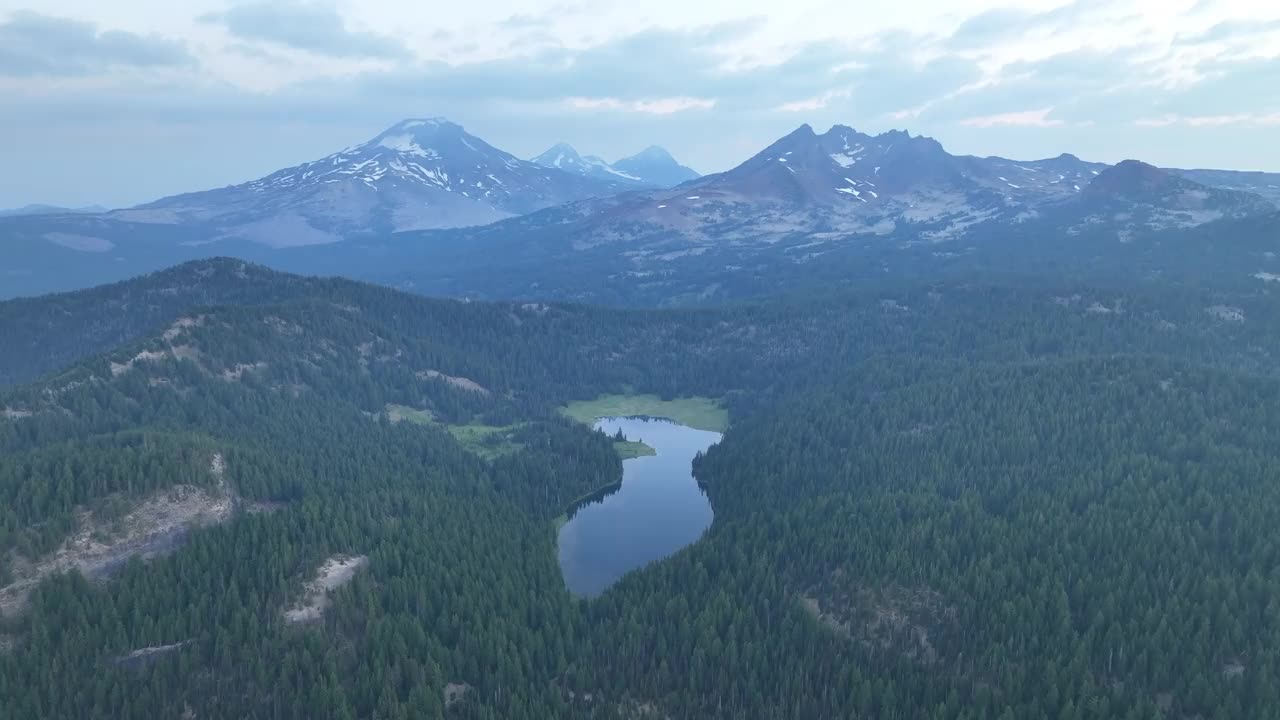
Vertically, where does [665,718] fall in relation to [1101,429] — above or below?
below

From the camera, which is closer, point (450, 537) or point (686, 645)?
point (686, 645)

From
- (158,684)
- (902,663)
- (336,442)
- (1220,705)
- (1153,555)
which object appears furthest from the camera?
(336,442)

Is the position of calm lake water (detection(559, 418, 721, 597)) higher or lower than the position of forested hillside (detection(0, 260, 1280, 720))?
lower

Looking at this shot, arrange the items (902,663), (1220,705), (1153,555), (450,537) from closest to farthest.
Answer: (1220,705)
(902,663)
(1153,555)
(450,537)

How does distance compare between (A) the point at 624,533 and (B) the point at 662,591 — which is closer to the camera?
(B) the point at 662,591

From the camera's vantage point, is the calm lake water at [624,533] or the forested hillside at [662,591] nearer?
the forested hillside at [662,591]

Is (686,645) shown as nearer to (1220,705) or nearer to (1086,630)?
(1086,630)

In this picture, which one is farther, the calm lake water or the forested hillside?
the calm lake water

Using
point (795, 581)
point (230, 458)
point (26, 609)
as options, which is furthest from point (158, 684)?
point (795, 581)

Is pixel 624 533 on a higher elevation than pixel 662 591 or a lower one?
lower

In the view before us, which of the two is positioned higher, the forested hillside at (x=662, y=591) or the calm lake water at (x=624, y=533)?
the forested hillside at (x=662, y=591)
